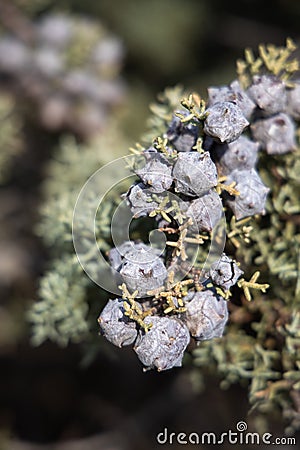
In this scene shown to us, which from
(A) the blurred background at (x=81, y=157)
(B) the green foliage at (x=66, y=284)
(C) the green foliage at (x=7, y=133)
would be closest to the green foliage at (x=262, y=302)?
(B) the green foliage at (x=66, y=284)

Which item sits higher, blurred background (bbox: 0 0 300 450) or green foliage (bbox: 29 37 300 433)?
blurred background (bbox: 0 0 300 450)

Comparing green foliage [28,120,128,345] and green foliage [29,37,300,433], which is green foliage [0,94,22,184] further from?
green foliage [29,37,300,433]

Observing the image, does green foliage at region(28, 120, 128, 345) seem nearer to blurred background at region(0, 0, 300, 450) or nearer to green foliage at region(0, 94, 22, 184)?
blurred background at region(0, 0, 300, 450)

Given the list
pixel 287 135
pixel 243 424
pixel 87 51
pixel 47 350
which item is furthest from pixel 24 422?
pixel 287 135

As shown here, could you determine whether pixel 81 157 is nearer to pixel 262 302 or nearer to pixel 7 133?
pixel 7 133

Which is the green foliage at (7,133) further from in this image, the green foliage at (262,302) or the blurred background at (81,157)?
the green foliage at (262,302)

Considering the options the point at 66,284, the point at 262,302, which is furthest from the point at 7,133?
the point at 262,302

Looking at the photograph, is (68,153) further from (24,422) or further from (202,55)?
(202,55)

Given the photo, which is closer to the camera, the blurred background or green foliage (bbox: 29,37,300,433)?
green foliage (bbox: 29,37,300,433)

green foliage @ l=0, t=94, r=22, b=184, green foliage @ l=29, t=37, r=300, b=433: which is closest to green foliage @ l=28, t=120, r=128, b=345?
green foliage @ l=29, t=37, r=300, b=433
